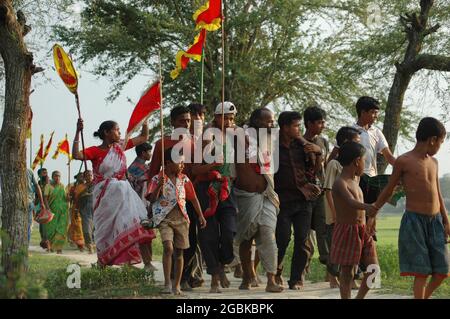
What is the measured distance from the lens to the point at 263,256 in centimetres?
945

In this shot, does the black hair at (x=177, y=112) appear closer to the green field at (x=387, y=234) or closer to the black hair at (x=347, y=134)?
the black hair at (x=347, y=134)

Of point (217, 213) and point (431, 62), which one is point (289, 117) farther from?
point (431, 62)

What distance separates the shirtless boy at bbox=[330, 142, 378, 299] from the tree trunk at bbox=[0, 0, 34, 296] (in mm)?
3976

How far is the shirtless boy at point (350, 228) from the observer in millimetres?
7562

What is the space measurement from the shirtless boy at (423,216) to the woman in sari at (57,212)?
39.3ft

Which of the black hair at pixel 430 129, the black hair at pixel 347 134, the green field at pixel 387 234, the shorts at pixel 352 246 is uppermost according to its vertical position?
the black hair at pixel 347 134

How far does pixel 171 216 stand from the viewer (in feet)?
29.9

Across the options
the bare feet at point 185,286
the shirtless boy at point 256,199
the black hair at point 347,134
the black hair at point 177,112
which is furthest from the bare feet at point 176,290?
the black hair at point 347,134

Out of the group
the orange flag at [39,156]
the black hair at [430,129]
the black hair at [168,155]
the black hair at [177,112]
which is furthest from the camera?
the orange flag at [39,156]

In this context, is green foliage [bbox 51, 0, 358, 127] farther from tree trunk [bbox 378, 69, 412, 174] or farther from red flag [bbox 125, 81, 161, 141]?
red flag [bbox 125, 81, 161, 141]

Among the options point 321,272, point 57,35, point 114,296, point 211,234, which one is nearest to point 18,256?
point 114,296

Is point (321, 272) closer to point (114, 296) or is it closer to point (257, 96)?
point (114, 296)

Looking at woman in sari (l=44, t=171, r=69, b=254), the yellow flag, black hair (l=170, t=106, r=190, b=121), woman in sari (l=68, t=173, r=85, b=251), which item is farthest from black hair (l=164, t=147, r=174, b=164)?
woman in sari (l=68, t=173, r=85, b=251)

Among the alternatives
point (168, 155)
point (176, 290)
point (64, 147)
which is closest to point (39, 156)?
point (64, 147)
